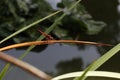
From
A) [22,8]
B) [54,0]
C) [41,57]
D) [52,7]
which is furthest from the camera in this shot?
[54,0]

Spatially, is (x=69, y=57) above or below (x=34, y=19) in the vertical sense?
below

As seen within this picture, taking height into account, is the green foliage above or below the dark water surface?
above

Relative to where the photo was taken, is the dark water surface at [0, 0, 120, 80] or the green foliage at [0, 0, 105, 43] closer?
the dark water surface at [0, 0, 120, 80]

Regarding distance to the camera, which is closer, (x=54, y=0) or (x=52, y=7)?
(x=52, y=7)

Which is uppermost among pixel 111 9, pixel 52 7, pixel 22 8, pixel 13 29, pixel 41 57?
pixel 111 9

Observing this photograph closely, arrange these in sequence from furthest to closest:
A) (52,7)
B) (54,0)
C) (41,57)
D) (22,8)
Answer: (54,0) < (52,7) < (22,8) < (41,57)

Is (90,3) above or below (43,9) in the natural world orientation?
above

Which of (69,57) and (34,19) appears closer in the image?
(69,57)

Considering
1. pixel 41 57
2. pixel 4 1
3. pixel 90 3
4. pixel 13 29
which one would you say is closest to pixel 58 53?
pixel 41 57

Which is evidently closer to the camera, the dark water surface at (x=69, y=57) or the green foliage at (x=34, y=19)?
the dark water surface at (x=69, y=57)

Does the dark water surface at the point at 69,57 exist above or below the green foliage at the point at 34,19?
below

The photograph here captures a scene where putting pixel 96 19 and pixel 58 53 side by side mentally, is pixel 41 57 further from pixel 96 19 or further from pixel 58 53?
pixel 96 19
